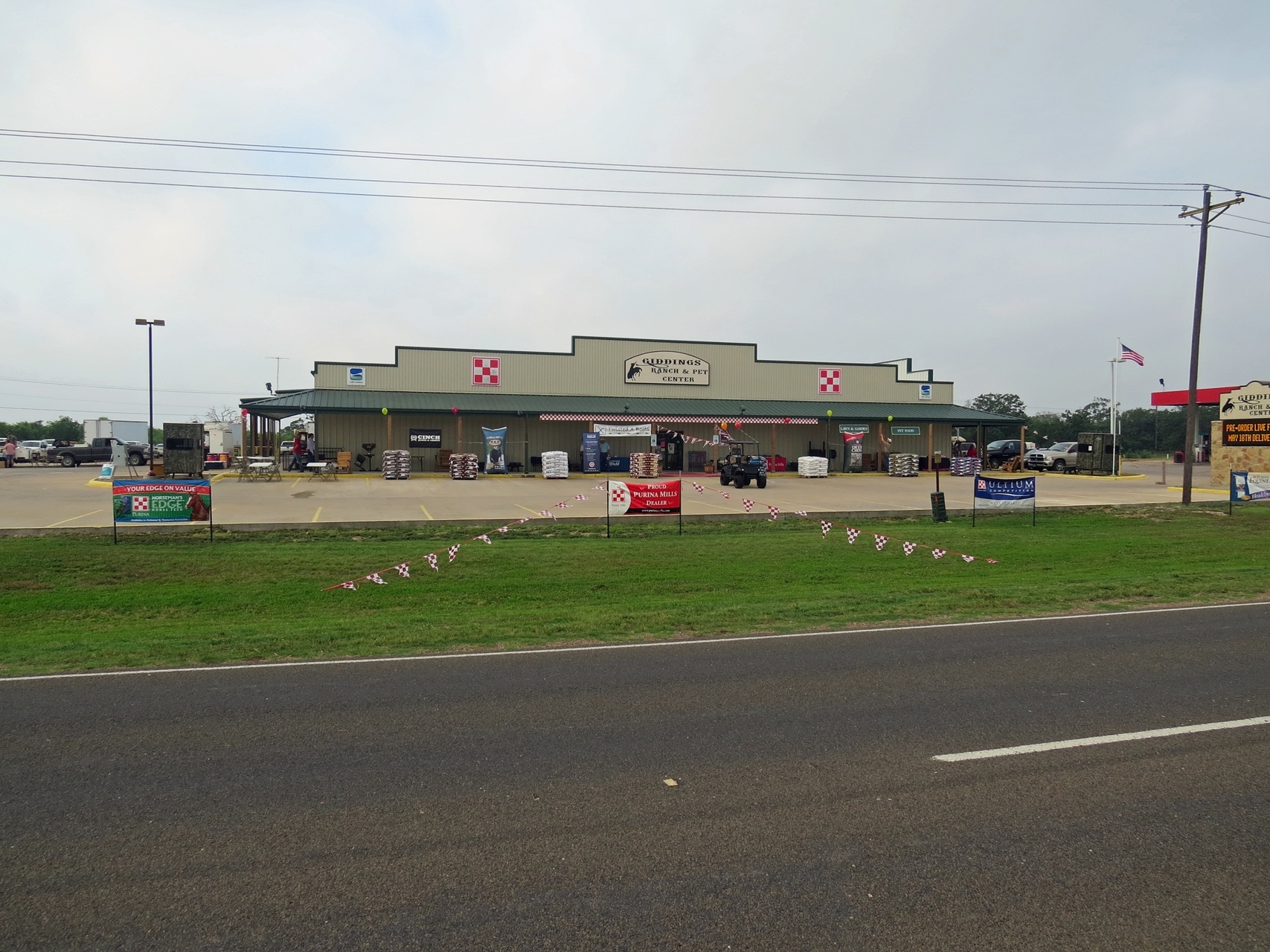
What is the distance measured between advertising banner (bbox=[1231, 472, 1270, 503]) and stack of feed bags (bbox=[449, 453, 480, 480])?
29.9 meters

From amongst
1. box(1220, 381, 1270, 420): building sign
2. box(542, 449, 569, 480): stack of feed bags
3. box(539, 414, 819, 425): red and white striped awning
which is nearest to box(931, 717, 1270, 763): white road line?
box(1220, 381, 1270, 420): building sign

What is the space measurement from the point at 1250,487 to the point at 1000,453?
104ft

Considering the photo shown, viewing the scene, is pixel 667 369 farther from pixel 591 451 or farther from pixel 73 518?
pixel 73 518

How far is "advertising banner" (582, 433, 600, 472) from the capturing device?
144 ft

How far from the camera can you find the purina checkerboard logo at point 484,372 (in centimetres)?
4638

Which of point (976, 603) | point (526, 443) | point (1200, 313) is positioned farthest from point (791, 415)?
point (976, 603)

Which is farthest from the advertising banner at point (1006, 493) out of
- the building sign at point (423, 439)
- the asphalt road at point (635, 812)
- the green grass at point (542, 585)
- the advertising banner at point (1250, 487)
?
the building sign at point (423, 439)

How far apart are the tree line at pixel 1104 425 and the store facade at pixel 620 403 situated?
3932cm

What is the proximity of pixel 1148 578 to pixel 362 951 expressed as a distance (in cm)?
1492

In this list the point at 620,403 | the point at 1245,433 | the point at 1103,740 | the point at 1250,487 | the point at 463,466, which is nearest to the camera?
the point at 1103,740

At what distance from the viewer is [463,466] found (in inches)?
1508

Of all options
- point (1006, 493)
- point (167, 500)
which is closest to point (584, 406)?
point (1006, 493)

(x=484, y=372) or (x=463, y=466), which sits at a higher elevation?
(x=484, y=372)

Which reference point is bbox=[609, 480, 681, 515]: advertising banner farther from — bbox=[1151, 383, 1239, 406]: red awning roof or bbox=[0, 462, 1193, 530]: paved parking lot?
bbox=[1151, 383, 1239, 406]: red awning roof
